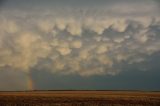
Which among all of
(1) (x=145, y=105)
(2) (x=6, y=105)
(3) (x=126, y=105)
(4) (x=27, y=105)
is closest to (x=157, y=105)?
(1) (x=145, y=105)

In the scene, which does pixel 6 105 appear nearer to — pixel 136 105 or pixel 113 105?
pixel 113 105

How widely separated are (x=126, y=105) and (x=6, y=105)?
55.9 ft

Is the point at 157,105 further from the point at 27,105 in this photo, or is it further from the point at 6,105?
the point at 6,105

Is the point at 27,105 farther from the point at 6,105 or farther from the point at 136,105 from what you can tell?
the point at 136,105

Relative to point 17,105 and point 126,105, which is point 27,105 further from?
point 126,105

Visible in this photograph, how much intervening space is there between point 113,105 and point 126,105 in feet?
7.73

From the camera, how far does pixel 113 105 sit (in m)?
47.0

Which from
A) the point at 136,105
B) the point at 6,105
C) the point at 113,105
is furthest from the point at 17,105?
the point at 136,105

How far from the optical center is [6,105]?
46000 mm

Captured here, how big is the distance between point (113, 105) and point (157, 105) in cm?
609

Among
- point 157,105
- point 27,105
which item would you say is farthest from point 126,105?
point 27,105

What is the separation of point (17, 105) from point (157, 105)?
63.5ft

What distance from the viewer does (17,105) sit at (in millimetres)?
46781

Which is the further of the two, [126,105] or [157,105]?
[126,105]
